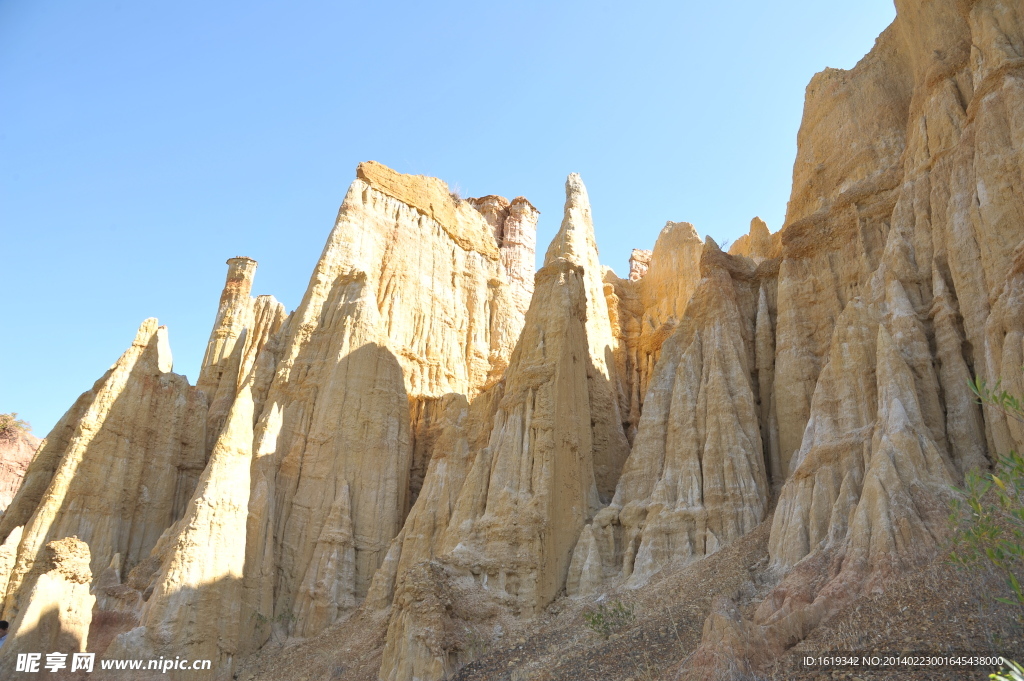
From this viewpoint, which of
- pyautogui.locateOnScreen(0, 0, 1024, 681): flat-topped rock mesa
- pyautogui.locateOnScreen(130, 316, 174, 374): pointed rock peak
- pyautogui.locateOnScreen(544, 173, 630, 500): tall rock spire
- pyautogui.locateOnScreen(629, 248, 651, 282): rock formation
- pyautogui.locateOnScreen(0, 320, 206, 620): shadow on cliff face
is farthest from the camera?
pyautogui.locateOnScreen(629, 248, 651, 282): rock formation

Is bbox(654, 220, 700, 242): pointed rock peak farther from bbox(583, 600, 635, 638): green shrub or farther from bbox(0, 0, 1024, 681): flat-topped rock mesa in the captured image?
bbox(583, 600, 635, 638): green shrub

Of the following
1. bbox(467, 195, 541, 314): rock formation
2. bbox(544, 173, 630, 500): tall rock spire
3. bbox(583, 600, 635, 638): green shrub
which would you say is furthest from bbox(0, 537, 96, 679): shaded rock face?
bbox(467, 195, 541, 314): rock formation

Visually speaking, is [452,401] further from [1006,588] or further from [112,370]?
[1006,588]

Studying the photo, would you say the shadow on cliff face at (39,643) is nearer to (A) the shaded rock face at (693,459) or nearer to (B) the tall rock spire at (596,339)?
(A) the shaded rock face at (693,459)

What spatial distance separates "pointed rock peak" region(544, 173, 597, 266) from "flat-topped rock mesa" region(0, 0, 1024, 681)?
0.59ft

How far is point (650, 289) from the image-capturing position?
154 ft

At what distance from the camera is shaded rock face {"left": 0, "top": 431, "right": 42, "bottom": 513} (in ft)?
182

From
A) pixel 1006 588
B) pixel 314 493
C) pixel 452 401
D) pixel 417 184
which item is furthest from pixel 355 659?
pixel 417 184

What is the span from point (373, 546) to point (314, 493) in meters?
3.21

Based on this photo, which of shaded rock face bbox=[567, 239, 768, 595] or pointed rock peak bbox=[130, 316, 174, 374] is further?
pointed rock peak bbox=[130, 316, 174, 374]

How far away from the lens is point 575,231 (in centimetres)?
3869

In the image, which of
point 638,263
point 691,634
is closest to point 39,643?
point 691,634

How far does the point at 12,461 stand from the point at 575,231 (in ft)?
157

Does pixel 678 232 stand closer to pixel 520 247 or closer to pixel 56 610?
pixel 520 247
